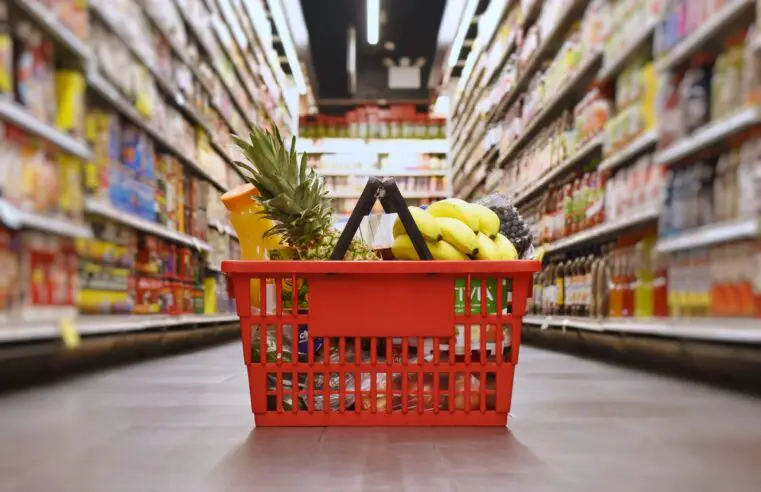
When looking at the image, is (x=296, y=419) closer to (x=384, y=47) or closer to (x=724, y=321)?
(x=724, y=321)

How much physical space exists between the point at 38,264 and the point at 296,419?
1472 millimetres

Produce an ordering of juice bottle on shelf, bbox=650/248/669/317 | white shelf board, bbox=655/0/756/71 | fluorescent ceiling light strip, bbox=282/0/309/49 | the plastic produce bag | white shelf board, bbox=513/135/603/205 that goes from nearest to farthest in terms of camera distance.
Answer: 1. the plastic produce bag
2. white shelf board, bbox=655/0/756/71
3. juice bottle on shelf, bbox=650/248/669/317
4. white shelf board, bbox=513/135/603/205
5. fluorescent ceiling light strip, bbox=282/0/309/49

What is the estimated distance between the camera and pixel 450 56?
8.45 metres

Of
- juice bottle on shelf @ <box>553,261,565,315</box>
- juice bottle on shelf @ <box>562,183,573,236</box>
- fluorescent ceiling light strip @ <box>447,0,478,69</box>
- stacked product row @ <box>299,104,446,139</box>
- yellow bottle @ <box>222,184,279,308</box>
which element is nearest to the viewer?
yellow bottle @ <box>222,184,279,308</box>

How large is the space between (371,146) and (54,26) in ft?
28.1

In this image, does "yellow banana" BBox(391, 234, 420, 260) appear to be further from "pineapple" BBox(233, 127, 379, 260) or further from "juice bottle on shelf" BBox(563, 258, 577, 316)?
"juice bottle on shelf" BBox(563, 258, 577, 316)

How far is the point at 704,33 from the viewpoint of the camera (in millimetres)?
2357

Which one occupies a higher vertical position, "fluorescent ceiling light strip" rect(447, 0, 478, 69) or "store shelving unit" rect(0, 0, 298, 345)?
"fluorescent ceiling light strip" rect(447, 0, 478, 69)

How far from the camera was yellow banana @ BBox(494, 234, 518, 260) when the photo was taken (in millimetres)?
1537

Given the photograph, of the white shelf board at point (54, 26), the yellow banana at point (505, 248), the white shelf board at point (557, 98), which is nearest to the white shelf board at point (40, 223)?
the white shelf board at point (54, 26)

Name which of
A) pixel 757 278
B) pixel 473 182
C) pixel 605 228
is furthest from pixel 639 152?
pixel 473 182

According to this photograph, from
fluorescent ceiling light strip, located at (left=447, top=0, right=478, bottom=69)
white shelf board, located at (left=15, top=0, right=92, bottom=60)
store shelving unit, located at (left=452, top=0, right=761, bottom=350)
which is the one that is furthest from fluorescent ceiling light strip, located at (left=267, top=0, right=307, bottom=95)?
white shelf board, located at (left=15, top=0, right=92, bottom=60)

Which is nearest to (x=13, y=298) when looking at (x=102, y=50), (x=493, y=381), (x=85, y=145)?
(x=85, y=145)

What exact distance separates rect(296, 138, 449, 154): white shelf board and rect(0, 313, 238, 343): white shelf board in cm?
660
